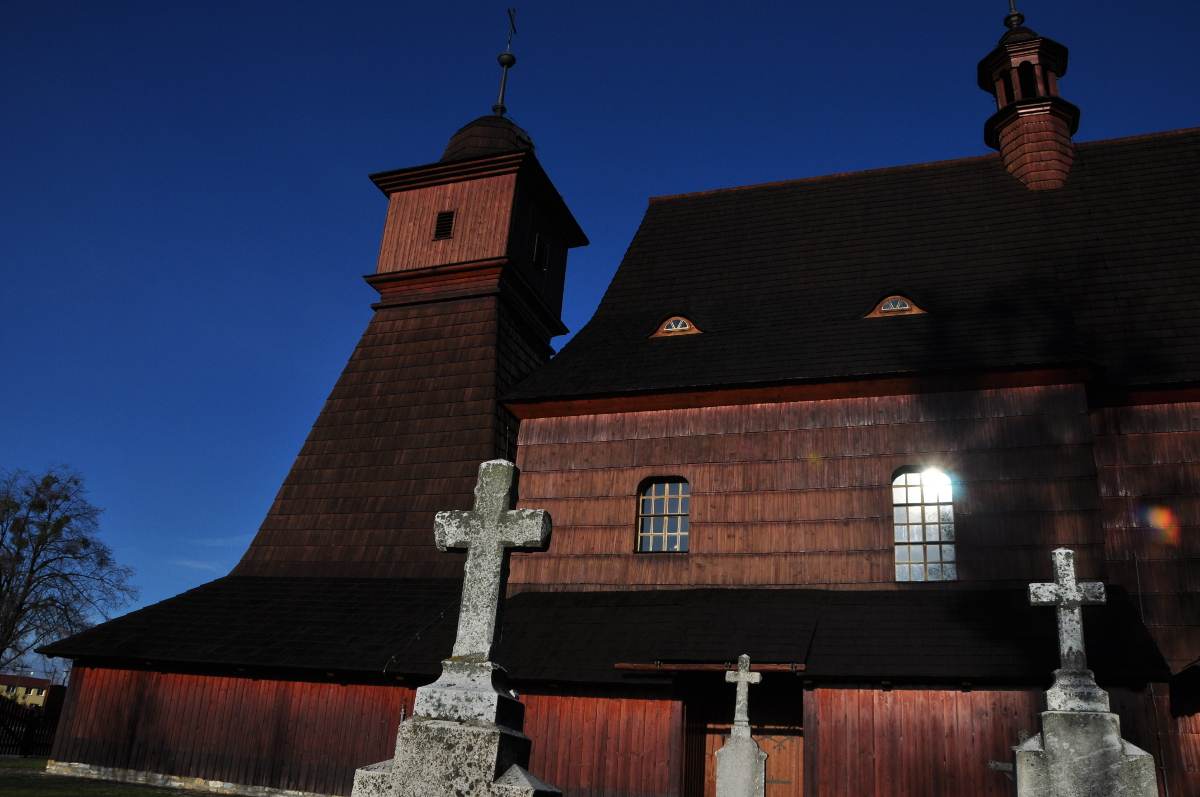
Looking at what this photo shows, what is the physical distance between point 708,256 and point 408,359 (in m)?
7.64

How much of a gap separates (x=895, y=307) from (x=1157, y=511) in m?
5.66

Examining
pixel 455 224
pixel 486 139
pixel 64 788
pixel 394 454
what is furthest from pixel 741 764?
pixel 486 139

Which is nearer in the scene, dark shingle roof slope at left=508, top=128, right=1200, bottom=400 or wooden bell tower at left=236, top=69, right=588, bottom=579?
dark shingle roof slope at left=508, top=128, right=1200, bottom=400

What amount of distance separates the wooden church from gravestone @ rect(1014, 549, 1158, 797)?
8.67ft

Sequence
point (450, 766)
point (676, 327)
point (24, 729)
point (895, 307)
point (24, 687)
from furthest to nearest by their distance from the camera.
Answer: point (24, 687) < point (24, 729) < point (676, 327) < point (895, 307) < point (450, 766)

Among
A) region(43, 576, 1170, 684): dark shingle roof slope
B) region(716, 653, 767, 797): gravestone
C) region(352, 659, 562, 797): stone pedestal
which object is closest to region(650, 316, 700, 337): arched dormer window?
region(43, 576, 1170, 684): dark shingle roof slope

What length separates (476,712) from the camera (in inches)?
225

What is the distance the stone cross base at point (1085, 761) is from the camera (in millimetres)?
8375

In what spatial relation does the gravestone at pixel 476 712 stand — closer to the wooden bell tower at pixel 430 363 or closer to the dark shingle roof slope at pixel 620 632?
the dark shingle roof slope at pixel 620 632

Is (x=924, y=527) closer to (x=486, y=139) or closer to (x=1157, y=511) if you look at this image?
(x=1157, y=511)

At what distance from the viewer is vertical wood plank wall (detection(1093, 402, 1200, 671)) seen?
1317cm

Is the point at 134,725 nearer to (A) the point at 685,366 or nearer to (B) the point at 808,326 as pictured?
(A) the point at 685,366

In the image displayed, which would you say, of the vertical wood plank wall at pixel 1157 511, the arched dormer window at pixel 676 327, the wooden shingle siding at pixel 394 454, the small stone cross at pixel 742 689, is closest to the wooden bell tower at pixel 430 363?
the wooden shingle siding at pixel 394 454

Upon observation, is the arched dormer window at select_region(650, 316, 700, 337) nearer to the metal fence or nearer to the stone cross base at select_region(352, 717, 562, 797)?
the stone cross base at select_region(352, 717, 562, 797)
